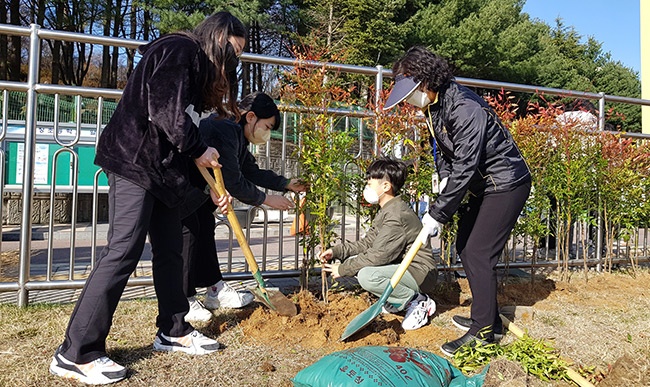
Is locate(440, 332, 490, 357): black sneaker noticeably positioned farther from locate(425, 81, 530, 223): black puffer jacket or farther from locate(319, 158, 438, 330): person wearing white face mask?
locate(425, 81, 530, 223): black puffer jacket

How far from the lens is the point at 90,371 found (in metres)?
2.39

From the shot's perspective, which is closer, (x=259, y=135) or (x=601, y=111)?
(x=259, y=135)

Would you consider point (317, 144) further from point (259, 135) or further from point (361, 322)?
point (361, 322)

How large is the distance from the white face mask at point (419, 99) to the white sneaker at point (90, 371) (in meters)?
2.15

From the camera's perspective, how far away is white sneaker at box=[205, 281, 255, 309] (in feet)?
12.0

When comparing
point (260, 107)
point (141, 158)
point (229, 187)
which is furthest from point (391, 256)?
point (141, 158)

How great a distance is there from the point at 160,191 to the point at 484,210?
187 centimetres

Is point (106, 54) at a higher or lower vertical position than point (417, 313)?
higher

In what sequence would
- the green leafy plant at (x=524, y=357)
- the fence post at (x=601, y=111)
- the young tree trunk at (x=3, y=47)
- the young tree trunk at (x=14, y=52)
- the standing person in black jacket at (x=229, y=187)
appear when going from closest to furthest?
the green leafy plant at (x=524, y=357) → the standing person in black jacket at (x=229, y=187) → the fence post at (x=601, y=111) → the young tree trunk at (x=3, y=47) → the young tree trunk at (x=14, y=52)

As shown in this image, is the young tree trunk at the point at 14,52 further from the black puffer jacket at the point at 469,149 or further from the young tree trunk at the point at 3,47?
the black puffer jacket at the point at 469,149

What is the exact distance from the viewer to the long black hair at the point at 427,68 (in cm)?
306

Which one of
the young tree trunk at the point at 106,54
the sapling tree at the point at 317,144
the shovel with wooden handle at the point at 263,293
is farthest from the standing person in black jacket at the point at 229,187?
the young tree trunk at the point at 106,54

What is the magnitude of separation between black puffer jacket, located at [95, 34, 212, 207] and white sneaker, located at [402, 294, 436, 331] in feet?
5.66

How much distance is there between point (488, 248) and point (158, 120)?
78.1 inches
